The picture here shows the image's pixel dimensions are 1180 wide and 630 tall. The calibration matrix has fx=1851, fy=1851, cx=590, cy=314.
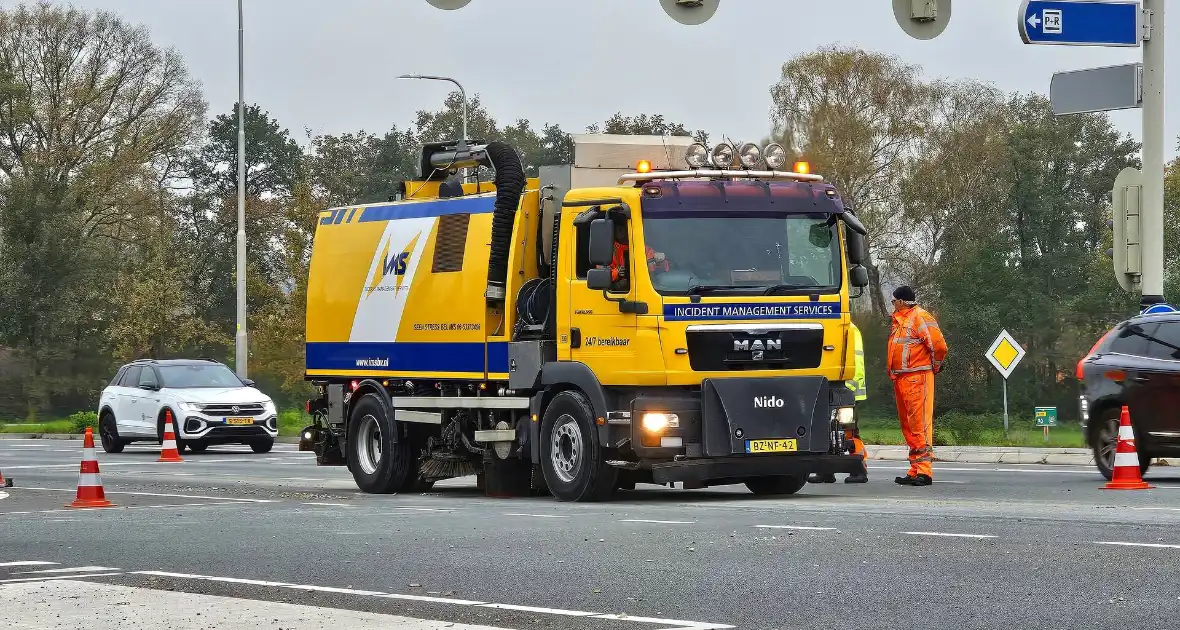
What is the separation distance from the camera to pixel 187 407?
99.7 ft

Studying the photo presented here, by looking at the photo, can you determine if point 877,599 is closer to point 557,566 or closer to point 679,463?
point 557,566

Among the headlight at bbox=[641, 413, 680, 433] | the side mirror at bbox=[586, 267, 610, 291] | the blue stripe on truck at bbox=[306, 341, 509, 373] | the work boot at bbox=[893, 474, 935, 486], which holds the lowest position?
the work boot at bbox=[893, 474, 935, 486]

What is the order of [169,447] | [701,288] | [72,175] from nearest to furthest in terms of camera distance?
[701,288], [169,447], [72,175]

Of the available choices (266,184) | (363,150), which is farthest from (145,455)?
(266,184)

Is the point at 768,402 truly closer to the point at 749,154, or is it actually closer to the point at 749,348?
the point at 749,348

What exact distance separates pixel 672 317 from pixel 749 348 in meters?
0.71

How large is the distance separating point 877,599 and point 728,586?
89 cm

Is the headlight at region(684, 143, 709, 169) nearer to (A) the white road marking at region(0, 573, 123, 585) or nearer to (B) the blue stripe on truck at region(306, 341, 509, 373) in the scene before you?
(B) the blue stripe on truck at region(306, 341, 509, 373)

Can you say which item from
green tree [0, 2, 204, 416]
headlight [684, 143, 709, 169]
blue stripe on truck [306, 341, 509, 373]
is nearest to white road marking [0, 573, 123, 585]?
blue stripe on truck [306, 341, 509, 373]

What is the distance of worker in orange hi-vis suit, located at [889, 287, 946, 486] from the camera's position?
17797mm

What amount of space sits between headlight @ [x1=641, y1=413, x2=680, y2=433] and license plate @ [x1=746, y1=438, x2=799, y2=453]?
67cm

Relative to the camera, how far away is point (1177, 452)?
57.4 ft

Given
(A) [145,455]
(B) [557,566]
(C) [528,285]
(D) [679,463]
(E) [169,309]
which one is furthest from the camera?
(E) [169,309]

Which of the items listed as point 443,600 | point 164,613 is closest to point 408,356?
point 443,600
